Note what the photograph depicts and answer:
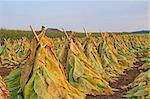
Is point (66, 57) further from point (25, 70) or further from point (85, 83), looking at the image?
point (25, 70)

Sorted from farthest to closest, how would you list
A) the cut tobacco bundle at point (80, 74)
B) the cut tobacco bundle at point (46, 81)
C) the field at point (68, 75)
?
the cut tobacco bundle at point (80, 74) → the field at point (68, 75) → the cut tobacco bundle at point (46, 81)

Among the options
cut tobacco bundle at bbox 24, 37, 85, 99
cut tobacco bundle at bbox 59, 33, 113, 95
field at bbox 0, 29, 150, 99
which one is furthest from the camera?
cut tobacco bundle at bbox 59, 33, 113, 95

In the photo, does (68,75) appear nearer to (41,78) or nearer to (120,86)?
(120,86)

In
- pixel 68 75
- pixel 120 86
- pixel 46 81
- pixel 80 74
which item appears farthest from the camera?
pixel 120 86

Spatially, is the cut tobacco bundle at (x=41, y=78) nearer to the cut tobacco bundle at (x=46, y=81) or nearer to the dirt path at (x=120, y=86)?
the cut tobacco bundle at (x=46, y=81)

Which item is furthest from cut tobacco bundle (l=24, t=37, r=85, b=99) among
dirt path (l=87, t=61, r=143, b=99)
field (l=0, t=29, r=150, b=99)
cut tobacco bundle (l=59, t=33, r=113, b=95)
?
dirt path (l=87, t=61, r=143, b=99)

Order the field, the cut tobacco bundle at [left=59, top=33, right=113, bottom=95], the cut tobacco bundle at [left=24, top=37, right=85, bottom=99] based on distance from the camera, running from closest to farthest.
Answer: the cut tobacco bundle at [left=24, top=37, right=85, bottom=99], the field, the cut tobacco bundle at [left=59, top=33, right=113, bottom=95]

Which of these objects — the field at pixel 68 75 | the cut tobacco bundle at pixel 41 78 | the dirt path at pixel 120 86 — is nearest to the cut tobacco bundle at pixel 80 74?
the field at pixel 68 75

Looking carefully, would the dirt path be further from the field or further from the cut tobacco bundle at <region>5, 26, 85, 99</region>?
the cut tobacco bundle at <region>5, 26, 85, 99</region>

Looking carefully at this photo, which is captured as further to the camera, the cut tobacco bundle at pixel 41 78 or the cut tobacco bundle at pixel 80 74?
the cut tobacco bundle at pixel 80 74

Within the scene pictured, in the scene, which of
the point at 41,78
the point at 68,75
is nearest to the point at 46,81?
the point at 41,78

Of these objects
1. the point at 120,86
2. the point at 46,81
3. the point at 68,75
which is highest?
the point at 46,81

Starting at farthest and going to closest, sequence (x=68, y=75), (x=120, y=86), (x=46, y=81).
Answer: (x=120, y=86) → (x=68, y=75) → (x=46, y=81)

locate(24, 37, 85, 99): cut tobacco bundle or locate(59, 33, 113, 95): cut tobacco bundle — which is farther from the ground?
locate(24, 37, 85, 99): cut tobacco bundle
